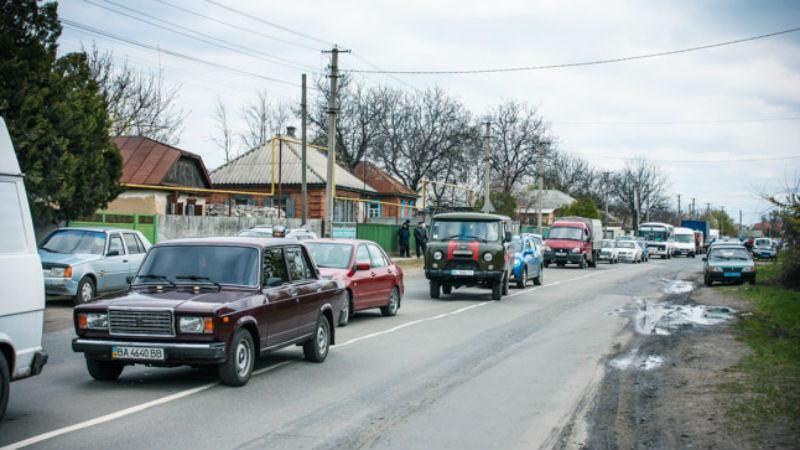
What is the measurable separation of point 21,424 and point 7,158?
7.44 feet

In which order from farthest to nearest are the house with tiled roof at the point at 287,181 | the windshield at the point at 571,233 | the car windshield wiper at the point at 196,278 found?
1. the house with tiled roof at the point at 287,181
2. the windshield at the point at 571,233
3. the car windshield wiper at the point at 196,278

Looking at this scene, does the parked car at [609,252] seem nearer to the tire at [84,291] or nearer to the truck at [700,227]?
the truck at [700,227]

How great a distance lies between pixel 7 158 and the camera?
7211 millimetres

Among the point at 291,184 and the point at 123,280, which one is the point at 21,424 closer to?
the point at 123,280

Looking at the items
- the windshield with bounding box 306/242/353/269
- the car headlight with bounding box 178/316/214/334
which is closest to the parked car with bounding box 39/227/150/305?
the windshield with bounding box 306/242/353/269

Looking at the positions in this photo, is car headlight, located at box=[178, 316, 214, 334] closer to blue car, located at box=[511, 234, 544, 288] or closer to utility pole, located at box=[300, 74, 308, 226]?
blue car, located at box=[511, 234, 544, 288]

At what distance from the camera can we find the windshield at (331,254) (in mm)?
15734

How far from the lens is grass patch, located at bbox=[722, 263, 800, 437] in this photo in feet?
26.4

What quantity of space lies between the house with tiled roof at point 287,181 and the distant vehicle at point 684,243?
31542 mm

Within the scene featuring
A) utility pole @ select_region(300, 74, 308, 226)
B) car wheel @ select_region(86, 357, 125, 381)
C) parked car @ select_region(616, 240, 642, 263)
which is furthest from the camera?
parked car @ select_region(616, 240, 642, 263)

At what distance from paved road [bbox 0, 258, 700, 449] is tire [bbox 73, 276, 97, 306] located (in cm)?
241

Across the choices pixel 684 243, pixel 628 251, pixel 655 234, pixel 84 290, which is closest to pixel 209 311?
pixel 84 290

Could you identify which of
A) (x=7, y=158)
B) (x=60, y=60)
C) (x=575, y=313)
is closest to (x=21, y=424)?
(x=7, y=158)

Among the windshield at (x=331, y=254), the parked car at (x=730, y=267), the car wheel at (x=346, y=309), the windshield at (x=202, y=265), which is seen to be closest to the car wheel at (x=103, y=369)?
the windshield at (x=202, y=265)
